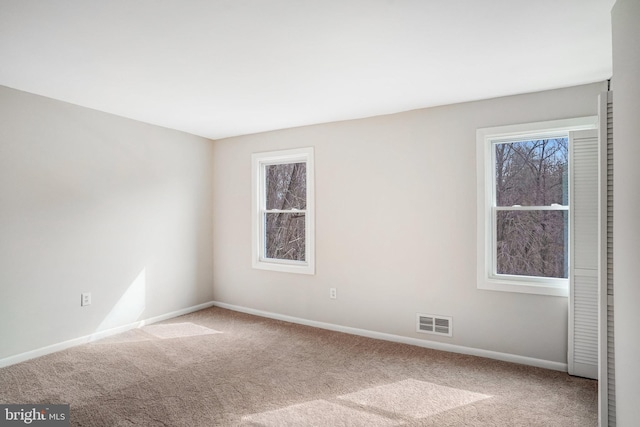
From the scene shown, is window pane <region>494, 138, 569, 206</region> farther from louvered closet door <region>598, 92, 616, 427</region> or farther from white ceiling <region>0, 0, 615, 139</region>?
louvered closet door <region>598, 92, 616, 427</region>

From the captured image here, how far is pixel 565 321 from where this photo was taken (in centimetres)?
304

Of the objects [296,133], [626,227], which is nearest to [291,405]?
[626,227]

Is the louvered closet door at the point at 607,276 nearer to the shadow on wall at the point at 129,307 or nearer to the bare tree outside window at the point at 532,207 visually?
the bare tree outside window at the point at 532,207

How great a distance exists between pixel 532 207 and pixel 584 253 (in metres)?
0.55

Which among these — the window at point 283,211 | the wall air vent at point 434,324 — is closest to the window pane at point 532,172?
the wall air vent at point 434,324

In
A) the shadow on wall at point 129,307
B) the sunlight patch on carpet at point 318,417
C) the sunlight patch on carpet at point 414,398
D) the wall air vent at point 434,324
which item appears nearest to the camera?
the sunlight patch on carpet at point 318,417

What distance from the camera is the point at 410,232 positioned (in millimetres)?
3715

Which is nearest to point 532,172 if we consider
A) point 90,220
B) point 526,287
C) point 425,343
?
point 526,287

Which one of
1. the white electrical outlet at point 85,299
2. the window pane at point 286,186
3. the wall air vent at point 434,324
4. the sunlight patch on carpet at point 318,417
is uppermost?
the window pane at point 286,186

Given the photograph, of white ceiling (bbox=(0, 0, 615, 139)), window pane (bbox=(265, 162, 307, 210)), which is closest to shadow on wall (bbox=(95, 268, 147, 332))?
window pane (bbox=(265, 162, 307, 210))

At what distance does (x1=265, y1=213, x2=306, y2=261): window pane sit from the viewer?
180 inches

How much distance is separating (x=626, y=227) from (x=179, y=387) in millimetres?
3024

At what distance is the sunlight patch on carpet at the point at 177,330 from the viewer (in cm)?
395

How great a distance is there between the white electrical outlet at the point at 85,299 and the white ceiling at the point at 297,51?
1.89m
